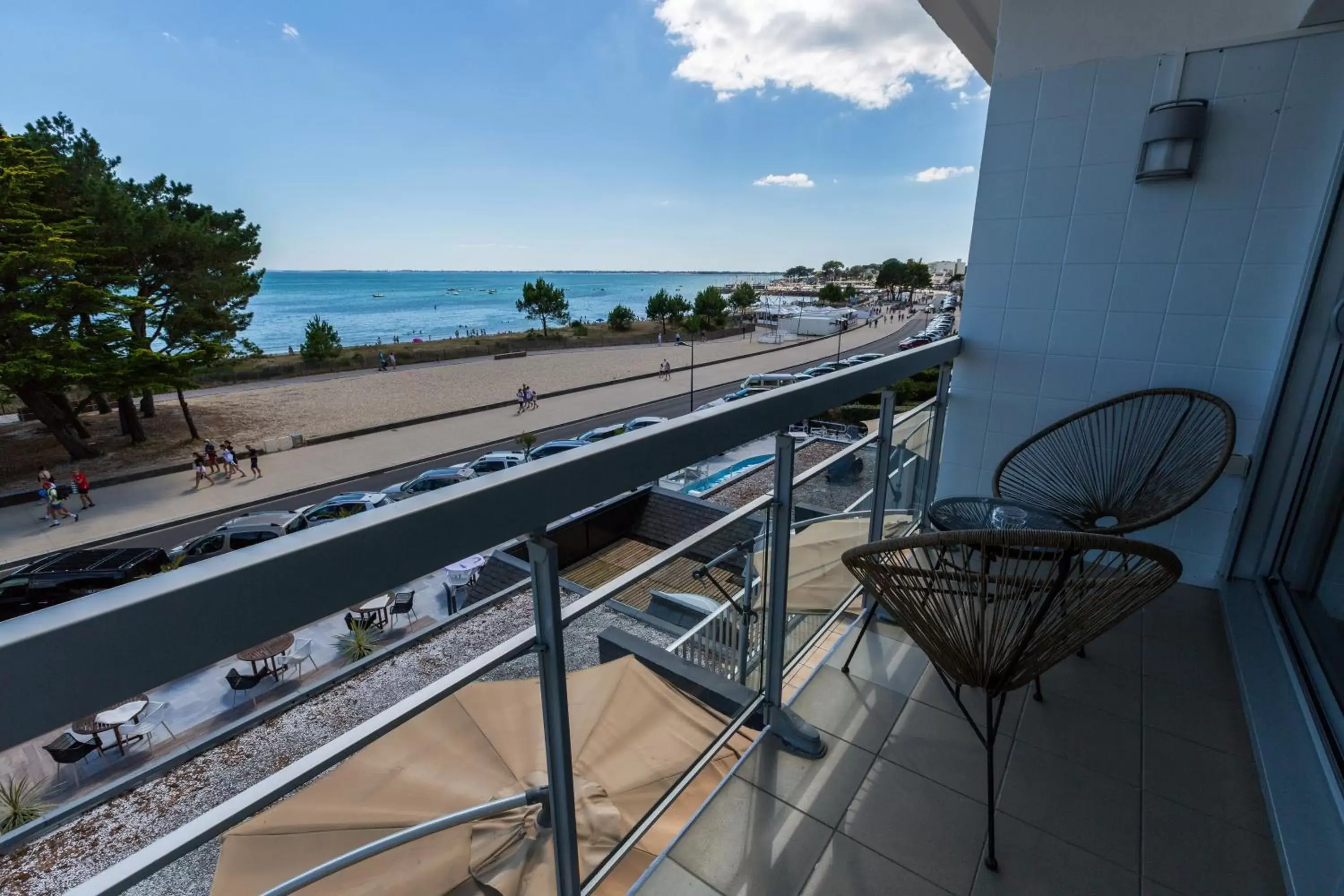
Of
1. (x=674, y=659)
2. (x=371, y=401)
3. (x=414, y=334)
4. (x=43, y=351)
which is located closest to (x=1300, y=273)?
(x=674, y=659)

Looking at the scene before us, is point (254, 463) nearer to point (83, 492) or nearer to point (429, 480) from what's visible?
point (83, 492)

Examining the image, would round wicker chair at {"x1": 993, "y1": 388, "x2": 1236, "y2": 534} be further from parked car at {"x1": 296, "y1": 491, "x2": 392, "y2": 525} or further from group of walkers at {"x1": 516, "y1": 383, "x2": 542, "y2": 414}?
group of walkers at {"x1": 516, "y1": 383, "x2": 542, "y2": 414}

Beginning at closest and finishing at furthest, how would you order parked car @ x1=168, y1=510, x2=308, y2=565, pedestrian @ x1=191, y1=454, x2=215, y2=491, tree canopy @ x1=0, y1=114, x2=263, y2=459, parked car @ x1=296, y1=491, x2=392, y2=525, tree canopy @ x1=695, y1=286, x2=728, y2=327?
1. parked car @ x1=168, y1=510, x2=308, y2=565
2. parked car @ x1=296, y1=491, x2=392, y2=525
3. tree canopy @ x1=0, y1=114, x2=263, y2=459
4. pedestrian @ x1=191, y1=454, x2=215, y2=491
5. tree canopy @ x1=695, y1=286, x2=728, y2=327

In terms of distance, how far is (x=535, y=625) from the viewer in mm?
726

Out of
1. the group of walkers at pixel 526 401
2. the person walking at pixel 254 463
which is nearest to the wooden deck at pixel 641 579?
the person walking at pixel 254 463

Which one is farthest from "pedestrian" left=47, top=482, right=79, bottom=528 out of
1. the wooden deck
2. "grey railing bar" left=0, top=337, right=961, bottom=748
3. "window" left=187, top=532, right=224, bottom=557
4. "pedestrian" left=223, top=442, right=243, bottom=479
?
"grey railing bar" left=0, top=337, right=961, bottom=748

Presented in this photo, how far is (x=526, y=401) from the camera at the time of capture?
61.9 ft

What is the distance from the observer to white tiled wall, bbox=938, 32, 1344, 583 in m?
1.74

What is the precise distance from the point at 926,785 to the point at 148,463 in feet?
65.7

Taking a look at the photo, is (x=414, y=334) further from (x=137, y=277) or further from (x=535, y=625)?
(x=535, y=625)

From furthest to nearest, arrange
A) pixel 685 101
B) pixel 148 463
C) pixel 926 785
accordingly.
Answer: pixel 685 101
pixel 148 463
pixel 926 785

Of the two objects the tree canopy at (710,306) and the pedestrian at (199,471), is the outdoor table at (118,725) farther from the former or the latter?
the tree canopy at (710,306)

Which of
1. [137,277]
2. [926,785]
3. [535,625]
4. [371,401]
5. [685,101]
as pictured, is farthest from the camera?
[685,101]

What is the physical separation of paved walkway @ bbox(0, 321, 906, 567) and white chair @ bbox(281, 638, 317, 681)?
43.7 feet
